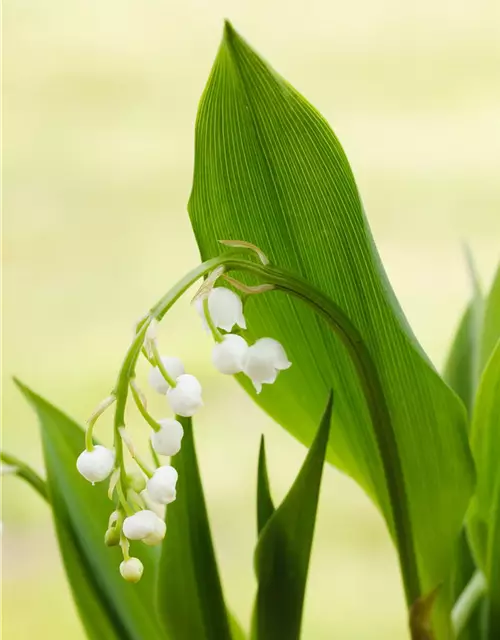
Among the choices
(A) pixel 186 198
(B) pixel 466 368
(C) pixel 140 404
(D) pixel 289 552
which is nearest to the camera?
(C) pixel 140 404

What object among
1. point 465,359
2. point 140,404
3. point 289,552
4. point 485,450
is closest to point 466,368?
point 465,359

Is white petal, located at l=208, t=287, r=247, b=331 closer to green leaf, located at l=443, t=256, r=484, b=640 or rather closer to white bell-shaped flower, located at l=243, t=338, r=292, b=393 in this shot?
white bell-shaped flower, located at l=243, t=338, r=292, b=393

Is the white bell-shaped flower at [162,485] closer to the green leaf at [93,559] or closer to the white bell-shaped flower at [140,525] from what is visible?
the white bell-shaped flower at [140,525]

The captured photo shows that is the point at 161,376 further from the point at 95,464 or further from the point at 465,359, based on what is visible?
the point at 465,359

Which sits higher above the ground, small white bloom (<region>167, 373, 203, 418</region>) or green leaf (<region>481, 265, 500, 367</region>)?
small white bloom (<region>167, 373, 203, 418</region>)

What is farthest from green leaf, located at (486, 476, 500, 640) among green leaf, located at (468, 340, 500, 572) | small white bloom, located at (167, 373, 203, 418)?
small white bloom, located at (167, 373, 203, 418)

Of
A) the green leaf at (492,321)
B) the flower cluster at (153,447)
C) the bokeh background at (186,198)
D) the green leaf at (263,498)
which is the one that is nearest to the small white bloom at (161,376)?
the flower cluster at (153,447)
